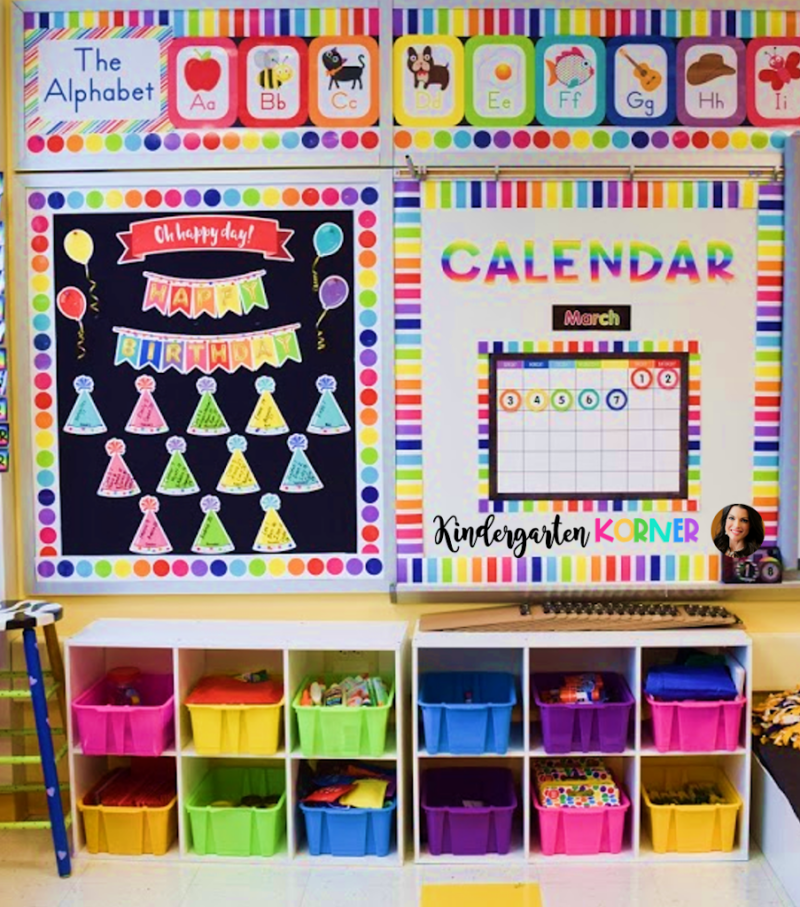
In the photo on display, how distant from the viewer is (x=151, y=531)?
3131mm

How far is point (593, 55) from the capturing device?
3049mm

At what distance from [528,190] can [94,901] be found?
2451 millimetres

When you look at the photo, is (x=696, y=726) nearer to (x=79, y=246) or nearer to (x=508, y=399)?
(x=508, y=399)

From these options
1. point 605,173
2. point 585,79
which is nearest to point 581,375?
point 605,173

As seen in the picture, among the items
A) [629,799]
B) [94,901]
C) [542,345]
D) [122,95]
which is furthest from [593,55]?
[94,901]

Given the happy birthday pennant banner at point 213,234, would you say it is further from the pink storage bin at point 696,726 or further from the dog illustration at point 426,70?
the pink storage bin at point 696,726

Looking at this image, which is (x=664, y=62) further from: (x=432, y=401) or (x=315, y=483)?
(x=315, y=483)

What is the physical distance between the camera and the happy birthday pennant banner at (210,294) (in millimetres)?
3092

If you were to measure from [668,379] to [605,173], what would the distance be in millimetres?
681

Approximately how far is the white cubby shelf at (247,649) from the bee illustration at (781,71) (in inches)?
82.0

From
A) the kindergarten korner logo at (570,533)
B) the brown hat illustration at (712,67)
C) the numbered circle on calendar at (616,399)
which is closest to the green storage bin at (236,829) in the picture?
the kindergarten korner logo at (570,533)

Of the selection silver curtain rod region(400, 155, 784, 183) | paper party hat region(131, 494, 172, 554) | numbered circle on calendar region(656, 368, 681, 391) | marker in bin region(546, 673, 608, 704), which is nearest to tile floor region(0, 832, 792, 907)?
marker in bin region(546, 673, 608, 704)

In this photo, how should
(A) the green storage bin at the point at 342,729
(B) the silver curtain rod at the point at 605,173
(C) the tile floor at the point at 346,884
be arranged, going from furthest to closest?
(B) the silver curtain rod at the point at 605,173 < (A) the green storage bin at the point at 342,729 < (C) the tile floor at the point at 346,884

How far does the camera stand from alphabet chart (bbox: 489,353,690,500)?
121 inches
